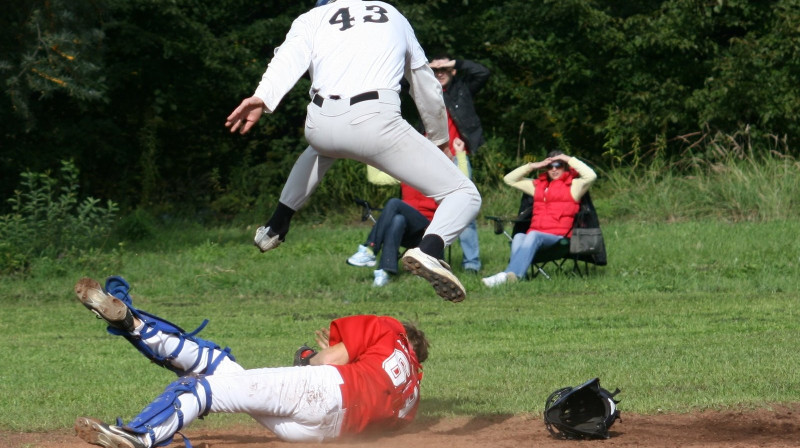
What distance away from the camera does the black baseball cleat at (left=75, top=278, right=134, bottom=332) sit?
6043 millimetres

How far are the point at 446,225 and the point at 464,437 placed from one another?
118 centimetres

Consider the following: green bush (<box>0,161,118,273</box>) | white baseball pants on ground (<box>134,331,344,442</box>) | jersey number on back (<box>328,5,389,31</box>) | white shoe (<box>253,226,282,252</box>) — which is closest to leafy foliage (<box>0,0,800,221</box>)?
green bush (<box>0,161,118,273</box>)

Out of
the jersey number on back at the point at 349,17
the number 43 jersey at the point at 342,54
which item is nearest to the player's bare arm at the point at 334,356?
the number 43 jersey at the point at 342,54

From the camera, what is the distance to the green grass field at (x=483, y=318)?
797 centimetres

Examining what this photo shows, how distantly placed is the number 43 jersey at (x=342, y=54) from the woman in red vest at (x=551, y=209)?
268 inches

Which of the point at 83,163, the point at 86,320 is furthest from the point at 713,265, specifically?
the point at 83,163

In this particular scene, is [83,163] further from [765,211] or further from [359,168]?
[765,211]

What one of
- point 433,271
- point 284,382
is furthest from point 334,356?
point 433,271

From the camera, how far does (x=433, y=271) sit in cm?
646

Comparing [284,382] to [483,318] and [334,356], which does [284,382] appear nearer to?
[334,356]

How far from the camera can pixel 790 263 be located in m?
14.1

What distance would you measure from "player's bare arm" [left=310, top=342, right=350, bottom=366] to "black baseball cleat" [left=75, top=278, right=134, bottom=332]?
1027 millimetres

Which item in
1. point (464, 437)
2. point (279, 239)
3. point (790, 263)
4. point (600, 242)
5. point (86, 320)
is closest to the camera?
point (464, 437)

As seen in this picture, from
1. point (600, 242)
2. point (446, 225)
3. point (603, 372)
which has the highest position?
point (446, 225)
